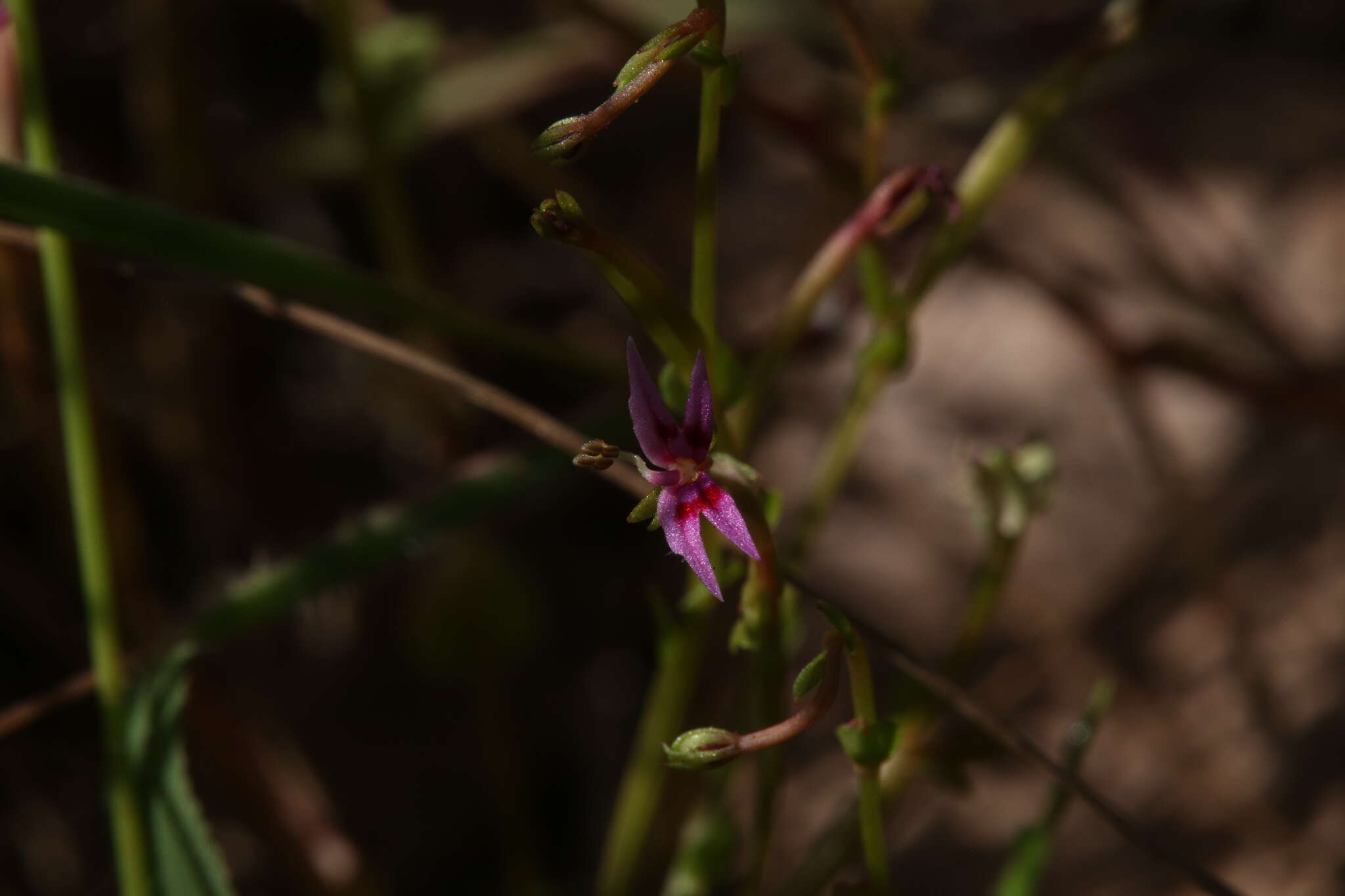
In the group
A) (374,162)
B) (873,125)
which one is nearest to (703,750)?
(873,125)

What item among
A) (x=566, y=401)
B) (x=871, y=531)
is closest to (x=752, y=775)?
(x=871, y=531)

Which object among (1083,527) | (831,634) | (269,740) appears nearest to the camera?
(831,634)

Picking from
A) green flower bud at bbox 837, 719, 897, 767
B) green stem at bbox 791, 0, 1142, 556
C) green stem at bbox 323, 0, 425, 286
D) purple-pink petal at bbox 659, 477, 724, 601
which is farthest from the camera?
green stem at bbox 323, 0, 425, 286

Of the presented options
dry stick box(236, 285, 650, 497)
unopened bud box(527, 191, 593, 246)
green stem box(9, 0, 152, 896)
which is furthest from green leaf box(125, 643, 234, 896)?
unopened bud box(527, 191, 593, 246)

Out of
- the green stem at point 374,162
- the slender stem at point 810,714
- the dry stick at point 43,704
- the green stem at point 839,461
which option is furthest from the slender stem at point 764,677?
the green stem at point 374,162

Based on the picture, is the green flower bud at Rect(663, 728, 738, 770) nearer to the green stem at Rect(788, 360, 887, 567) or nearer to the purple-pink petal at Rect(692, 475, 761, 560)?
the purple-pink petal at Rect(692, 475, 761, 560)

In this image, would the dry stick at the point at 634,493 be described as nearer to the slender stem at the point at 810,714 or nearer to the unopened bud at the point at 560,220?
the slender stem at the point at 810,714

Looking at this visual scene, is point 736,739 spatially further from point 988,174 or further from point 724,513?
point 988,174

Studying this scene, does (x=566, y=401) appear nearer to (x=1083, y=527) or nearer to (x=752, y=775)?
(x=752, y=775)
